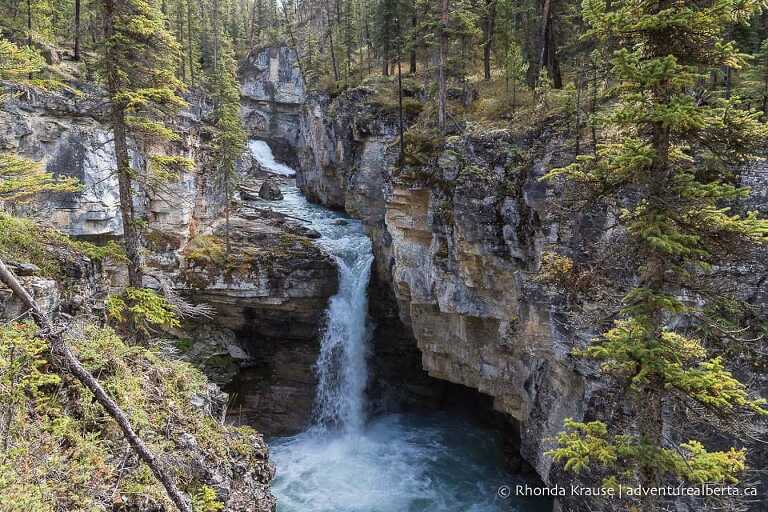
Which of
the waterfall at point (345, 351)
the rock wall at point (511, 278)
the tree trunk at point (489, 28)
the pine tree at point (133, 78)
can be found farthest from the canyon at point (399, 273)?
the tree trunk at point (489, 28)

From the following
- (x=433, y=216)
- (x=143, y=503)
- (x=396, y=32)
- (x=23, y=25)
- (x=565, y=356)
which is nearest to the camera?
(x=143, y=503)

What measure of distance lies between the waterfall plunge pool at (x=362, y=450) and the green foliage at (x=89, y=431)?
10162 millimetres

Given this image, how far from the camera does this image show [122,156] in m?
11.1

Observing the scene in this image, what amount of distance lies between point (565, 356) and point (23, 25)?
31.0 metres

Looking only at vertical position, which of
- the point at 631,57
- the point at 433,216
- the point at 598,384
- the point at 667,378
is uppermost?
the point at 631,57

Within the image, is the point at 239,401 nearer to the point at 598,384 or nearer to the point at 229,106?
the point at 229,106

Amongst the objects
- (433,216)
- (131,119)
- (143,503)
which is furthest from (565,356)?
(131,119)

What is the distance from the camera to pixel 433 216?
61.7 feet

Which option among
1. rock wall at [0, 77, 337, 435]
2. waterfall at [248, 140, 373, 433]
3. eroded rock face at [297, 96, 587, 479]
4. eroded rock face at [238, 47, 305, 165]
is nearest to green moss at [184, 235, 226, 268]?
rock wall at [0, 77, 337, 435]

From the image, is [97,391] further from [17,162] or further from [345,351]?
[345,351]

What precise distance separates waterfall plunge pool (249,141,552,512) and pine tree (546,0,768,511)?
46.2ft

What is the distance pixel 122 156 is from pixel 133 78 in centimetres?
189

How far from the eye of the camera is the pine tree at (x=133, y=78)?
1070 cm

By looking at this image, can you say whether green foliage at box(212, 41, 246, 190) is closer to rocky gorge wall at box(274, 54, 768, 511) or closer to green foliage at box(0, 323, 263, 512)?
rocky gorge wall at box(274, 54, 768, 511)
